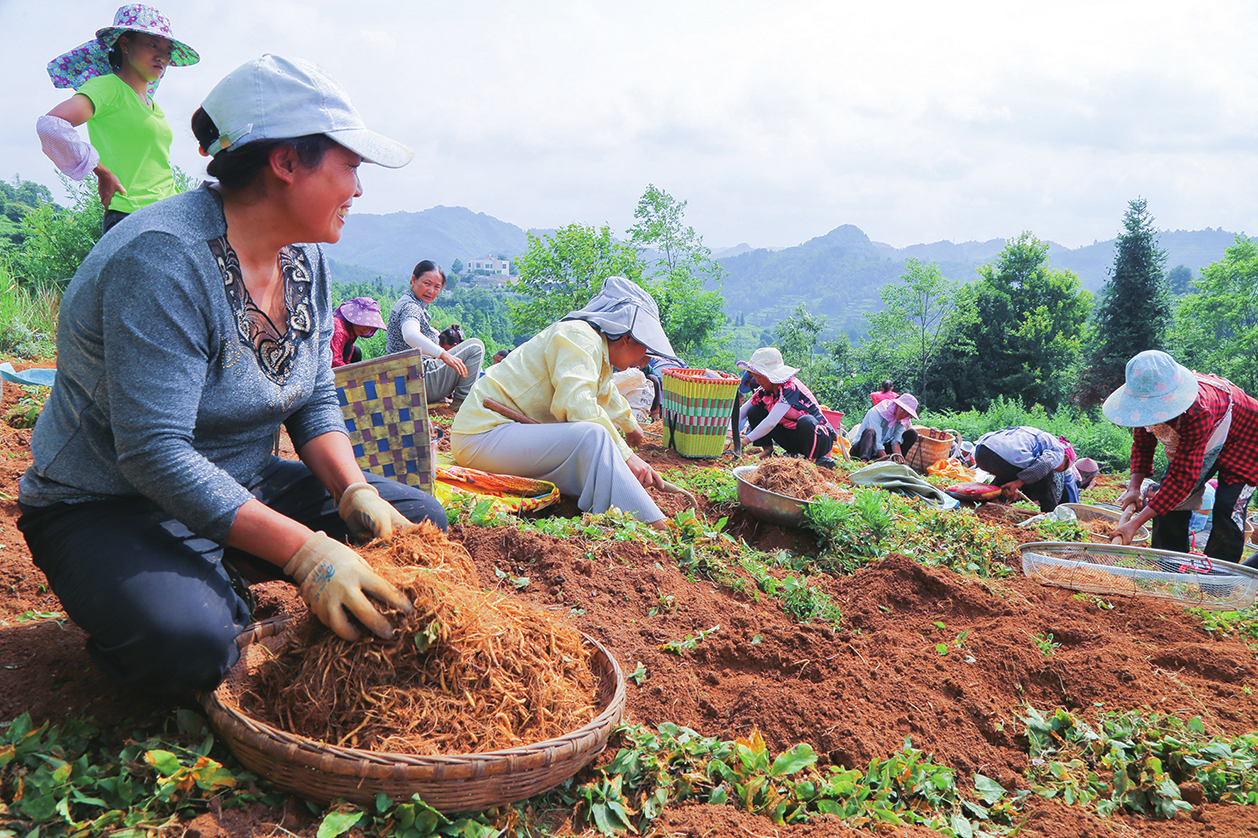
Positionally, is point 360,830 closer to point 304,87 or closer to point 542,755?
point 542,755

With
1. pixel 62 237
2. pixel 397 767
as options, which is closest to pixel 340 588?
pixel 397 767

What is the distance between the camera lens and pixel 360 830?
1396mm

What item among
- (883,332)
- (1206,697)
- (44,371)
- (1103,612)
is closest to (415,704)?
(1206,697)

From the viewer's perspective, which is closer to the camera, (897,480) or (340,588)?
(340,588)

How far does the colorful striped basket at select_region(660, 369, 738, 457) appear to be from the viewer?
648 centimetres

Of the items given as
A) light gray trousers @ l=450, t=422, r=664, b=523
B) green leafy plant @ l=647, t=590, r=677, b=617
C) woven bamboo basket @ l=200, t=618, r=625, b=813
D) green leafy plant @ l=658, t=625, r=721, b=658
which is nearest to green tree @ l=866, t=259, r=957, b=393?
light gray trousers @ l=450, t=422, r=664, b=523

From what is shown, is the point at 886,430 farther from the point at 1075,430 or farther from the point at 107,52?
the point at 1075,430

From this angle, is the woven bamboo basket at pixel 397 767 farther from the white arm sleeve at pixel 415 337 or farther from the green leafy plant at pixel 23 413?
the white arm sleeve at pixel 415 337

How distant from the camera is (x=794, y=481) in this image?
4.19m

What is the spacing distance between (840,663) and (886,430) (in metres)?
6.96

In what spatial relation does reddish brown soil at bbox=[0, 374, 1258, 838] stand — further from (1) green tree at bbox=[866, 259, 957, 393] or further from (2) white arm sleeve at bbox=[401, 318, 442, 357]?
(1) green tree at bbox=[866, 259, 957, 393]

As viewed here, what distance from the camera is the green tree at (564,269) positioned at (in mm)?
24312

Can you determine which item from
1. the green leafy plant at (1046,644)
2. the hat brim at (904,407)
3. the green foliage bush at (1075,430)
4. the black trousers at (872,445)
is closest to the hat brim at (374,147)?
the green leafy plant at (1046,644)

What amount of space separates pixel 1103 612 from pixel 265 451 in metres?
3.30
